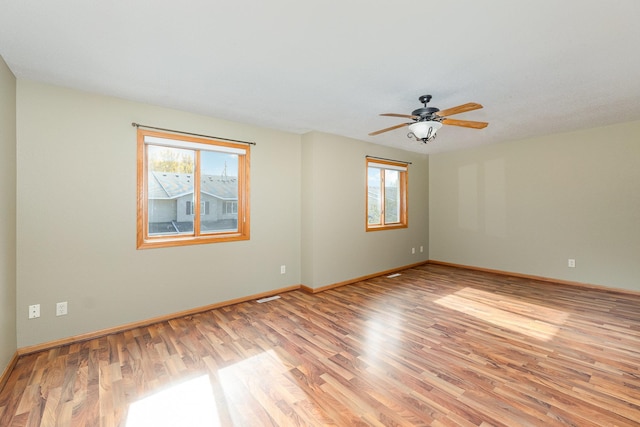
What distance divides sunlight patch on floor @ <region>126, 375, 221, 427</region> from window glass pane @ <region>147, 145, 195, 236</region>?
6.04ft

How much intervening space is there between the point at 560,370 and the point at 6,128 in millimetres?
4625

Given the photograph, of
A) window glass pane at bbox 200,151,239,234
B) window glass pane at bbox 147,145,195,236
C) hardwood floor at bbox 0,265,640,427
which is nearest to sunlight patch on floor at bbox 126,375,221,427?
hardwood floor at bbox 0,265,640,427

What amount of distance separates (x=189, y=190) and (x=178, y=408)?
2.35 meters

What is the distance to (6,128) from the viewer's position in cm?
214

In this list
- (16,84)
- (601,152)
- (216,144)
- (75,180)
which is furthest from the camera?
(601,152)

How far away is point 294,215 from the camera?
431cm

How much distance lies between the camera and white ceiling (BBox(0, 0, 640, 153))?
5.24ft

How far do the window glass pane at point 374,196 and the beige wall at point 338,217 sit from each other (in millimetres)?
314

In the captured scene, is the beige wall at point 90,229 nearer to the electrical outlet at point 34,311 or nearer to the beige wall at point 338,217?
the electrical outlet at point 34,311

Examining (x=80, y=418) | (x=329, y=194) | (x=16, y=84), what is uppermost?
(x=16, y=84)

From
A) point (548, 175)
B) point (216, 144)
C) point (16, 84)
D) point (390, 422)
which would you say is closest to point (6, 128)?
point (16, 84)

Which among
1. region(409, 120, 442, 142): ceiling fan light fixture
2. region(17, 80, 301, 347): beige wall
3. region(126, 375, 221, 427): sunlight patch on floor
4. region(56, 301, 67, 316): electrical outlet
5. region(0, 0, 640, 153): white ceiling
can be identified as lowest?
region(126, 375, 221, 427): sunlight patch on floor

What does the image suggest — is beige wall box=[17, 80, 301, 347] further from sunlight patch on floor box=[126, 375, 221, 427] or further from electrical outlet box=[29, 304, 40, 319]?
sunlight patch on floor box=[126, 375, 221, 427]

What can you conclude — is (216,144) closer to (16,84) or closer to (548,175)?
(16,84)
